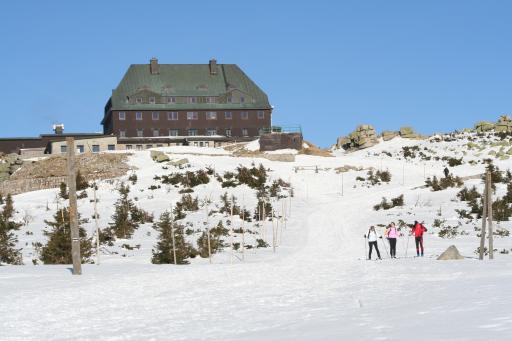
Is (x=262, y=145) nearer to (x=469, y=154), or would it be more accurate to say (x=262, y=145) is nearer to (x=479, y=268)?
(x=469, y=154)

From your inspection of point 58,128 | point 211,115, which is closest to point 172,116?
point 211,115

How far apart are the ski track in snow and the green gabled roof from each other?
5164 centimetres

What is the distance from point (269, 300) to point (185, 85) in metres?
65.8

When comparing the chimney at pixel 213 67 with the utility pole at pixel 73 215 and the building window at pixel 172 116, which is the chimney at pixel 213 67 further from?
the utility pole at pixel 73 215

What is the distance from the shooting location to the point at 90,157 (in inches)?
2311

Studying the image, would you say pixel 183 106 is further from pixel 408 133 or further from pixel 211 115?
pixel 408 133

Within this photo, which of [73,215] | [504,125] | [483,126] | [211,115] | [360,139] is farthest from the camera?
[483,126]

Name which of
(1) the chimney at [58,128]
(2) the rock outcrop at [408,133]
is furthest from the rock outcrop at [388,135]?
(1) the chimney at [58,128]

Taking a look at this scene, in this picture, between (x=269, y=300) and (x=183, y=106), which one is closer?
(x=269, y=300)

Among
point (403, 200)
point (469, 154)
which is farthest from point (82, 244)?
point (469, 154)

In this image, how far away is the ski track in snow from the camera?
1112cm

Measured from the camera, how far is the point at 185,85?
79562 millimetres

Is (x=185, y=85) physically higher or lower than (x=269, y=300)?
higher

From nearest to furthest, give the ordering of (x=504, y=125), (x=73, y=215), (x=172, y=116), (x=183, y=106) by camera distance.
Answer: (x=73, y=215)
(x=172, y=116)
(x=183, y=106)
(x=504, y=125)
